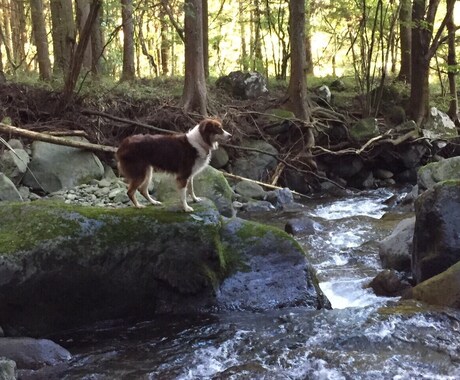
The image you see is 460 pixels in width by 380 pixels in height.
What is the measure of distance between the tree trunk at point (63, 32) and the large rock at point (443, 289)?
36.7 feet

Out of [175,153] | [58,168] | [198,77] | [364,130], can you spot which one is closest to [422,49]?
[364,130]

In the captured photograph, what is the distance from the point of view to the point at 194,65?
14523 millimetres

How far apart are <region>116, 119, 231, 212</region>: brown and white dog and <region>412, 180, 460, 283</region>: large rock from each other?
9.94 ft

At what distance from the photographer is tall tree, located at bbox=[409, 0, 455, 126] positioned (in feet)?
55.4

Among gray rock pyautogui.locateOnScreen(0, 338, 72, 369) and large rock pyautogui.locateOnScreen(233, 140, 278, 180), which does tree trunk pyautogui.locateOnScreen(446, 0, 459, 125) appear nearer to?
large rock pyautogui.locateOnScreen(233, 140, 278, 180)

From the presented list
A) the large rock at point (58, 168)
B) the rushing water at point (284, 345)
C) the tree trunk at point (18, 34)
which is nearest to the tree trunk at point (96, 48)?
the large rock at point (58, 168)

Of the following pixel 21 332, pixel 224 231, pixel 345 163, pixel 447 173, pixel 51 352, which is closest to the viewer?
pixel 51 352

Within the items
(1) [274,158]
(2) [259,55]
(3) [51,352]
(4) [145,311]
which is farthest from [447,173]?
(2) [259,55]

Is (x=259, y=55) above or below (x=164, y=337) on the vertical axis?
above

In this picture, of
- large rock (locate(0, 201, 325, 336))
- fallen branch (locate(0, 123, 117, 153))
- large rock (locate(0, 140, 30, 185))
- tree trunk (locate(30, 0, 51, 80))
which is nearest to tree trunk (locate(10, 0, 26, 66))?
tree trunk (locate(30, 0, 51, 80))

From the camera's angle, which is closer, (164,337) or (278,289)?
(164,337)

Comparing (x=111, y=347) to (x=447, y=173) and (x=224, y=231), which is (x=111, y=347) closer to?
(x=224, y=231)

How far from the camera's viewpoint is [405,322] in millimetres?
5973

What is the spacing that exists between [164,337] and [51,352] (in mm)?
1204
